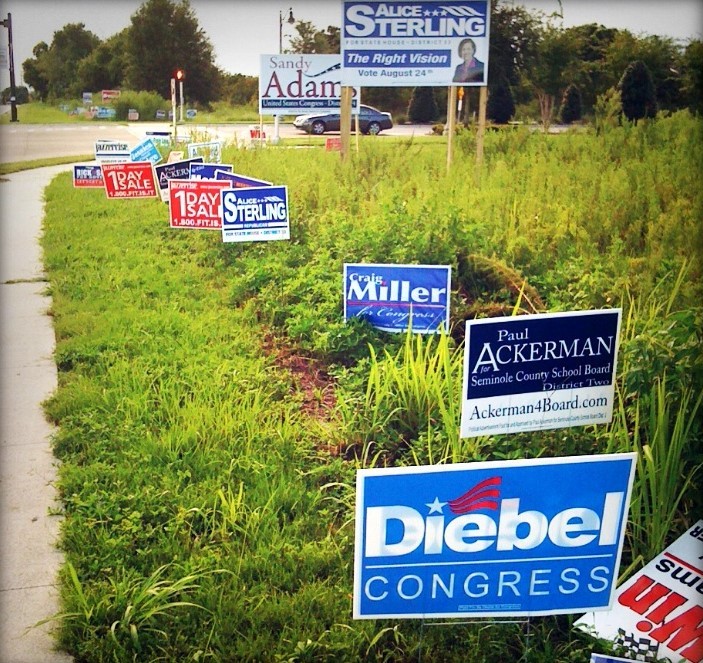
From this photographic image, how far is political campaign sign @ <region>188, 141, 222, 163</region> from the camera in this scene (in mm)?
3148

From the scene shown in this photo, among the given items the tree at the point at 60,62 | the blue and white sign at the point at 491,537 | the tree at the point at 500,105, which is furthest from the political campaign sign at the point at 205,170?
the blue and white sign at the point at 491,537

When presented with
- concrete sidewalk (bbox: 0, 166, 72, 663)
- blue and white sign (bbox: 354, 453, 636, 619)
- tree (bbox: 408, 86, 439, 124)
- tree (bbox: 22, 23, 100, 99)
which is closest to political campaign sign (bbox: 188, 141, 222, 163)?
concrete sidewalk (bbox: 0, 166, 72, 663)

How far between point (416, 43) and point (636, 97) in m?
0.87

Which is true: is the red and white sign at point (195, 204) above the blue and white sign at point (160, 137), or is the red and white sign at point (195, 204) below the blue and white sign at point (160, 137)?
below

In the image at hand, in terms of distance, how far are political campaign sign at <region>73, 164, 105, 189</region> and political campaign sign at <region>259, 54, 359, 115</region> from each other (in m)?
0.64

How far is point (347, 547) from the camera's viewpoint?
2164 millimetres

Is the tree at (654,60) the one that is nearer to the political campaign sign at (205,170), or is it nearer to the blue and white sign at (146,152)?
the political campaign sign at (205,170)

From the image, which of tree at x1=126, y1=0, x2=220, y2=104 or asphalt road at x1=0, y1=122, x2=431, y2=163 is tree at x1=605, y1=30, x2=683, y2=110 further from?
tree at x1=126, y1=0, x2=220, y2=104

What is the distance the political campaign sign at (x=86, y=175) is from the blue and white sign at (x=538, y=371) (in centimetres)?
172

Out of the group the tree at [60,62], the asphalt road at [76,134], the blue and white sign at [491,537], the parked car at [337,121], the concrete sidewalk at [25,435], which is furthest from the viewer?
the parked car at [337,121]

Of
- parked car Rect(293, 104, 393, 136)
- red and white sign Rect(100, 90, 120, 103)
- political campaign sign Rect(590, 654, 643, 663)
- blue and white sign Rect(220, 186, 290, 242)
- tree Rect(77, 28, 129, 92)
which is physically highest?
tree Rect(77, 28, 129, 92)

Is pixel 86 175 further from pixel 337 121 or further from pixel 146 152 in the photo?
pixel 337 121

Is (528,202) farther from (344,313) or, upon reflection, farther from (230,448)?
(230,448)

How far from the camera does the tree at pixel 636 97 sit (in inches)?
125
